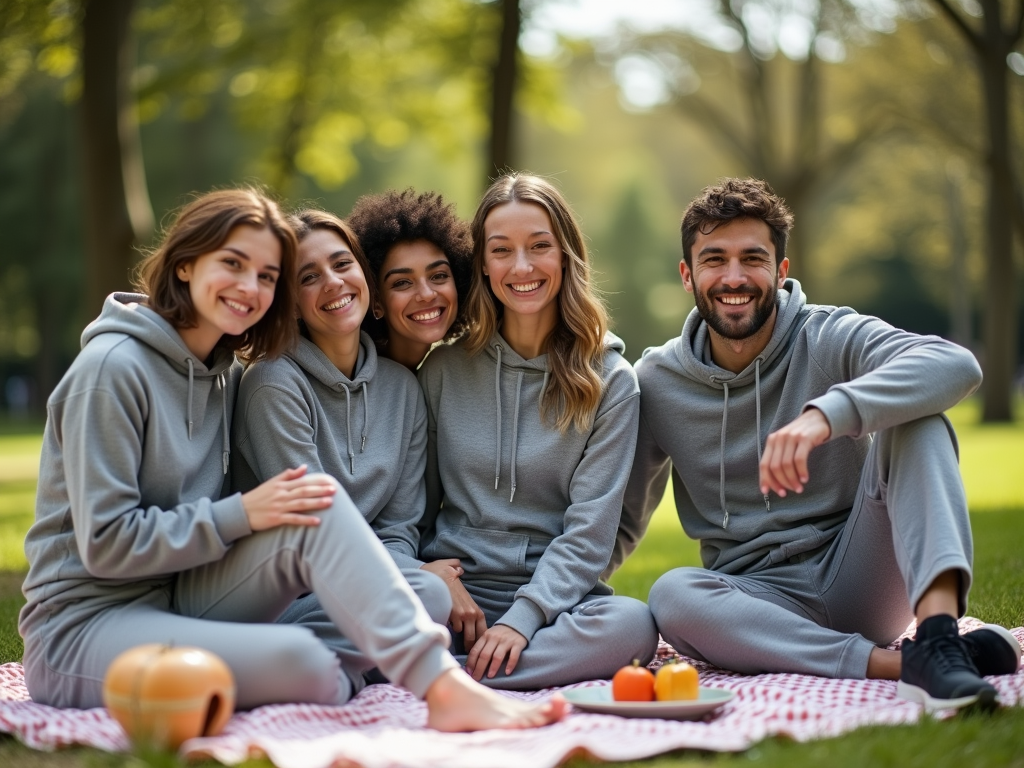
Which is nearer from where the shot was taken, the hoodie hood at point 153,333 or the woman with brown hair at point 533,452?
the hoodie hood at point 153,333

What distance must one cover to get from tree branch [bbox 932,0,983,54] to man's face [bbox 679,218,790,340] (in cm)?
1420

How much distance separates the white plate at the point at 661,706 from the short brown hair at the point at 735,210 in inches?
75.3

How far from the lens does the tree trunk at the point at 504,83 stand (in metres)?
13.0

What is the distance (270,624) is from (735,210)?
8.05ft

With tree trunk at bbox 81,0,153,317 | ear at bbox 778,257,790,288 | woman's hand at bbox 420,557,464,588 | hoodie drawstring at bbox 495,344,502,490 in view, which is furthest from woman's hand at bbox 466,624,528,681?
tree trunk at bbox 81,0,153,317

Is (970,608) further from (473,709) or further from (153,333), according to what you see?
(153,333)

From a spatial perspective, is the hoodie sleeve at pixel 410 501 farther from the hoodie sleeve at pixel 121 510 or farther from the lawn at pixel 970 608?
the lawn at pixel 970 608

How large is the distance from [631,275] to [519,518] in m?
36.8

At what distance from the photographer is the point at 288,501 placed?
11.7 feet

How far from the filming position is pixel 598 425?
4672 mm

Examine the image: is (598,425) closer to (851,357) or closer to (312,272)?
(851,357)

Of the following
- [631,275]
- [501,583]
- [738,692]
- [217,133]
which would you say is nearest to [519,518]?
[501,583]

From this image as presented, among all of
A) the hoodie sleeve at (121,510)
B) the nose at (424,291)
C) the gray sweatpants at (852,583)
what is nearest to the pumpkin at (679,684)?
the gray sweatpants at (852,583)

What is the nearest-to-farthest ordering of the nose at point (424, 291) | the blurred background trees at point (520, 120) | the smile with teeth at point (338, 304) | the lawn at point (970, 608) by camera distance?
the lawn at point (970, 608), the smile with teeth at point (338, 304), the nose at point (424, 291), the blurred background trees at point (520, 120)
